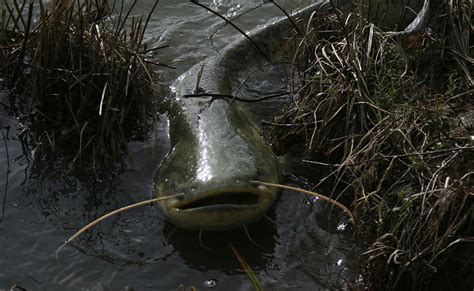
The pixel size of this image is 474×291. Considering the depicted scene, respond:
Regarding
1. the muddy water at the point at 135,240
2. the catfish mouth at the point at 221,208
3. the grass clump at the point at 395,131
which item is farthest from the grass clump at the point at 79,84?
the grass clump at the point at 395,131

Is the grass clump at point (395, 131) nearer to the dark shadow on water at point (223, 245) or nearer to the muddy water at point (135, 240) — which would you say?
the muddy water at point (135, 240)

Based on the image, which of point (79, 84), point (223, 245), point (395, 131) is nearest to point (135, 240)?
point (223, 245)

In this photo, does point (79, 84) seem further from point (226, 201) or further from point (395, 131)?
point (395, 131)

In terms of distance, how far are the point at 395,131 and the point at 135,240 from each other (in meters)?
1.29

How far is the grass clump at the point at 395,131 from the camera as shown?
9.61ft

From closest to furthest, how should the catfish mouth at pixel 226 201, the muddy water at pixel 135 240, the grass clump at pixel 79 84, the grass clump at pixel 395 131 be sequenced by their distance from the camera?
the grass clump at pixel 395 131
the muddy water at pixel 135 240
the catfish mouth at pixel 226 201
the grass clump at pixel 79 84

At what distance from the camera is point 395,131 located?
3445mm

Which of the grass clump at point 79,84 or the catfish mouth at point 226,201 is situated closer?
the catfish mouth at point 226,201

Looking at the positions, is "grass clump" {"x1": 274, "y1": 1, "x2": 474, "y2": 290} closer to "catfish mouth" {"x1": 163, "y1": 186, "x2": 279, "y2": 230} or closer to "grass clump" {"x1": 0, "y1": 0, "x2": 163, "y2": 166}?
"catfish mouth" {"x1": 163, "y1": 186, "x2": 279, "y2": 230}

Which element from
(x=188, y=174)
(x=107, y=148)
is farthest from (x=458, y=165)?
(x=107, y=148)

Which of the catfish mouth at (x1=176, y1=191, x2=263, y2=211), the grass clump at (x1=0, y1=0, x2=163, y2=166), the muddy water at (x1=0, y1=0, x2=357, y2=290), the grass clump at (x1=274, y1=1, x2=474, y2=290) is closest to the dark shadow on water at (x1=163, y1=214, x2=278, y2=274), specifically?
the muddy water at (x1=0, y1=0, x2=357, y2=290)

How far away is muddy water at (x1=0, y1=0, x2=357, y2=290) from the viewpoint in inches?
132

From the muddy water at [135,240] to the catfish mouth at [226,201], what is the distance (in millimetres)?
161

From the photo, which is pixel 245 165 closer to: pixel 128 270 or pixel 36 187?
pixel 128 270
